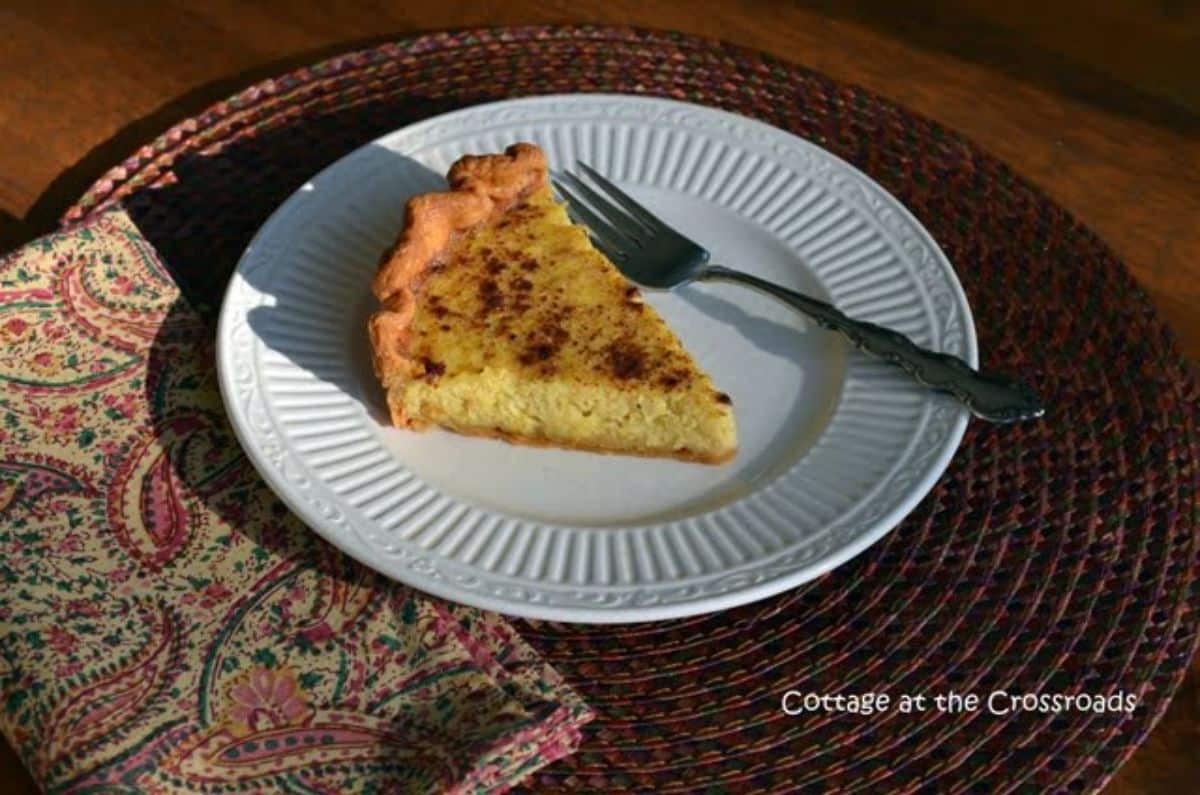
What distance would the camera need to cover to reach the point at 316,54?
274cm

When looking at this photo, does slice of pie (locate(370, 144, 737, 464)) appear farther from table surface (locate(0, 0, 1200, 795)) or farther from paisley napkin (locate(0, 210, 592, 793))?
table surface (locate(0, 0, 1200, 795))

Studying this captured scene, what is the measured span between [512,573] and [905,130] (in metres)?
1.34

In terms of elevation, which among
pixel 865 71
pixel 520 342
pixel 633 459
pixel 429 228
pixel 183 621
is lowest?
pixel 183 621

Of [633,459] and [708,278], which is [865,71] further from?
[633,459]

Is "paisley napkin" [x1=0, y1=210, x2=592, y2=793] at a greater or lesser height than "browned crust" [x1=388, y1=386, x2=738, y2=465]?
lesser

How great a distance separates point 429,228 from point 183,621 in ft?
2.53

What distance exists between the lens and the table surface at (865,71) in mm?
2475

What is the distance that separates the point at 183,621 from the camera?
1.71 m

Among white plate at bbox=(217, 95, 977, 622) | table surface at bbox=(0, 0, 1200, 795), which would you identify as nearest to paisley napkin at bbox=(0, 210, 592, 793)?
white plate at bbox=(217, 95, 977, 622)

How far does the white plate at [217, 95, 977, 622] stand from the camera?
5.83 feet

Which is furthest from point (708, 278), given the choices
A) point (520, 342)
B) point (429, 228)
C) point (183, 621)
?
point (183, 621)

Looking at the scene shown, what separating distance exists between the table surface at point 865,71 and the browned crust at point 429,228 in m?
0.72

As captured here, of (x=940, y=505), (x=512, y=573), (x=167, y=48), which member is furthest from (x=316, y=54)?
(x=940, y=505)

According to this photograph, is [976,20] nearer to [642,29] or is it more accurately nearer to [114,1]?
[642,29]
